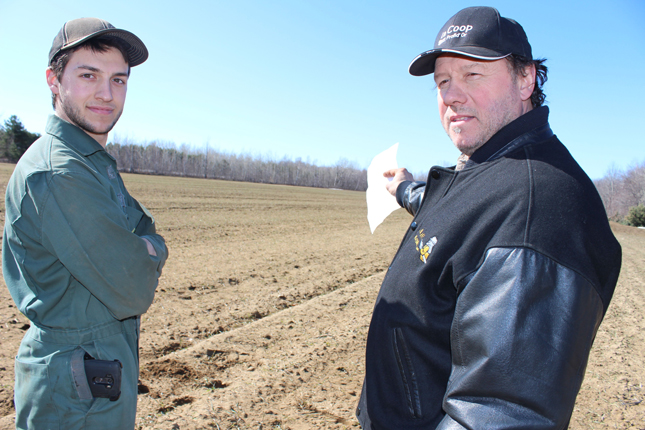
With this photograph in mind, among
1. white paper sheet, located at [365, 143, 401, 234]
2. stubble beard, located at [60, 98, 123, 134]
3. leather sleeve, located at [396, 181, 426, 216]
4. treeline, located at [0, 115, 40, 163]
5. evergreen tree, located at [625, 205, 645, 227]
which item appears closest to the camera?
stubble beard, located at [60, 98, 123, 134]

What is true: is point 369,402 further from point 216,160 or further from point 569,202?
point 216,160

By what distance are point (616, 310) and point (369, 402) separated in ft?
25.5

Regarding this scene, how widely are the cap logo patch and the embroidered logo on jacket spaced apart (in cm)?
84

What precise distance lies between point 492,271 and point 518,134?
2.05 ft

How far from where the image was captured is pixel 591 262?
1.15 metres

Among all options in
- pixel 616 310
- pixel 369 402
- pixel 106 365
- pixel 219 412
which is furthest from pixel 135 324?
pixel 616 310

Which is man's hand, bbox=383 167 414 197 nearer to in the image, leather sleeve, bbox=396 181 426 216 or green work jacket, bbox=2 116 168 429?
leather sleeve, bbox=396 181 426 216

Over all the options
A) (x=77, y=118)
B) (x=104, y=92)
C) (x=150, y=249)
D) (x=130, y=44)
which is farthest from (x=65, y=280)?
(x=130, y=44)

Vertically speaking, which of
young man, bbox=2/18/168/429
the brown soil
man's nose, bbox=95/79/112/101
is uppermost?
man's nose, bbox=95/79/112/101

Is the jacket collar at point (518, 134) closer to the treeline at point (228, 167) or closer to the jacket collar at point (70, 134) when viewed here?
the jacket collar at point (70, 134)

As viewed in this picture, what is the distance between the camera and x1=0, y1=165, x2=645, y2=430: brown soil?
143 inches

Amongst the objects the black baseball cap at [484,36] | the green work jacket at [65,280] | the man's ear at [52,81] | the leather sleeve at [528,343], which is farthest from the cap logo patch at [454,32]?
the man's ear at [52,81]

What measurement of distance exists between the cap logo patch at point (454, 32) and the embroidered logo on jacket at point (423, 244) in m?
0.84

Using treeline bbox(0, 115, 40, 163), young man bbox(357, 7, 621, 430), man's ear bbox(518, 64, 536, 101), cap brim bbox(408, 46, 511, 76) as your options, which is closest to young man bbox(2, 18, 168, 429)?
young man bbox(357, 7, 621, 430)
